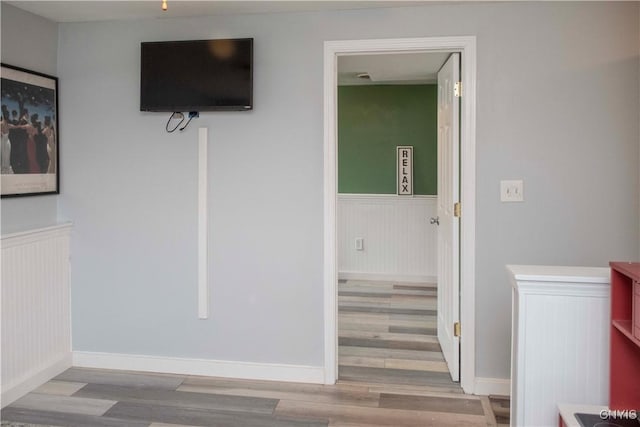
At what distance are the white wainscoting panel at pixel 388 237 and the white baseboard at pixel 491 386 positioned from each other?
8.85 feet

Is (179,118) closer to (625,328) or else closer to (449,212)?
(449,212)

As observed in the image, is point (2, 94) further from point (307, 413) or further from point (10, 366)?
point (307, 413)

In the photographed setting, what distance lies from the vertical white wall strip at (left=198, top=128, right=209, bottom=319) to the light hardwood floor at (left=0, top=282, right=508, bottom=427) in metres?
0.48

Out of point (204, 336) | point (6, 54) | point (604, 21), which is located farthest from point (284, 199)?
point (604, 21)

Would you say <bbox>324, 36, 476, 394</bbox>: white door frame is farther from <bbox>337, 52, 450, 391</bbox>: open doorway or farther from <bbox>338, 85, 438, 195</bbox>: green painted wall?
<bbox>338, 85, 438, 195</bbox>: green painted wall

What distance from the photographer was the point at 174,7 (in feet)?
9.63

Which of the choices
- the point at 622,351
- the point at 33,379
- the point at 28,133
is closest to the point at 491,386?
the point at 622,351

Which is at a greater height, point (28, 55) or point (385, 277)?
point (28, 55)

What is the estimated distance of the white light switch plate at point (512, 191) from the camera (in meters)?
2.87

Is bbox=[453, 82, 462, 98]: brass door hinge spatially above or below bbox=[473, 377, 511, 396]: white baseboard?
above

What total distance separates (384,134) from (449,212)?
9.02 ft

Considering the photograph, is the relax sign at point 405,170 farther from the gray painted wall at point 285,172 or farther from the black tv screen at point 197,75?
the black tv screen at point 197,75

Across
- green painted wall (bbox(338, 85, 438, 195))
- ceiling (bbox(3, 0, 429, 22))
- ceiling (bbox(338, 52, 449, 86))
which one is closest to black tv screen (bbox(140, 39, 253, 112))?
ceiling (bbox(3, 0, 429, 22))

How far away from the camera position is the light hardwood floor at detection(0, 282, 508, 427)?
2.65 m
